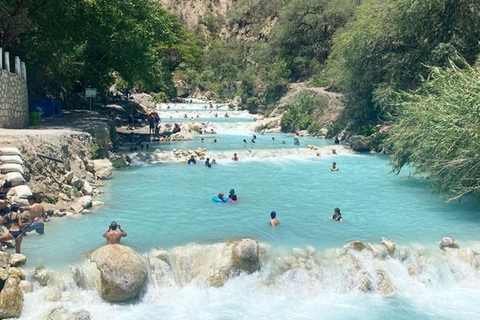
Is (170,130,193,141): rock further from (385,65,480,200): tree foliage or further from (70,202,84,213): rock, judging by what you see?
(70,202,84,213): rock

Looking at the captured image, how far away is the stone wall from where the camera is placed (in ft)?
66.3

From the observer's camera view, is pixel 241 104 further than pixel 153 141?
Yes

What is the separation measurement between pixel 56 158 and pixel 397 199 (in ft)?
45.2

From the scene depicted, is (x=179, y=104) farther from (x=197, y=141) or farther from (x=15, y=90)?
(x=15, y=90)

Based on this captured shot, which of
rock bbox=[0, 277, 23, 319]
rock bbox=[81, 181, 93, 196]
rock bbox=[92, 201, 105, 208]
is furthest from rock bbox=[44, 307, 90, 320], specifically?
rock bbox=[81, 181, 93, 196]

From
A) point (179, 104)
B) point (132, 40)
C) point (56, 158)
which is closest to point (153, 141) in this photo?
point (132, 40)

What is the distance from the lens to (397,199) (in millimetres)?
19578

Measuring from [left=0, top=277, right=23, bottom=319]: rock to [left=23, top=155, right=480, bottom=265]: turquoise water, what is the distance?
55.1 inches

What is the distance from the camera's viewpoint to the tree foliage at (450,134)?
1588 cm

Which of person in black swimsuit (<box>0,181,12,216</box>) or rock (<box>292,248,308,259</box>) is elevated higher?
person in black swimsuit (<box>0,181,12,216</box>)

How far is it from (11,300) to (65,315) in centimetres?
125

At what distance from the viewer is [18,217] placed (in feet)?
42.0

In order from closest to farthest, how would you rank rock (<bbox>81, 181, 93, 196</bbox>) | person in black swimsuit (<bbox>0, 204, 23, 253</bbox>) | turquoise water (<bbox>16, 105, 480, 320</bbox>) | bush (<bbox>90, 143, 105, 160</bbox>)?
turquoise water (<bbox>16, 105, 480, 320</bbox>)
person in black swimsuit (<bbox>0, 204, 23, 253</bbox>)
rock (<bbox>81, 181, 93, 196</bbox>)
bush (<bbox>90, 143, 105, 160</bbox>)

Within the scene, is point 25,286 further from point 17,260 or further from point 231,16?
point 231,16
